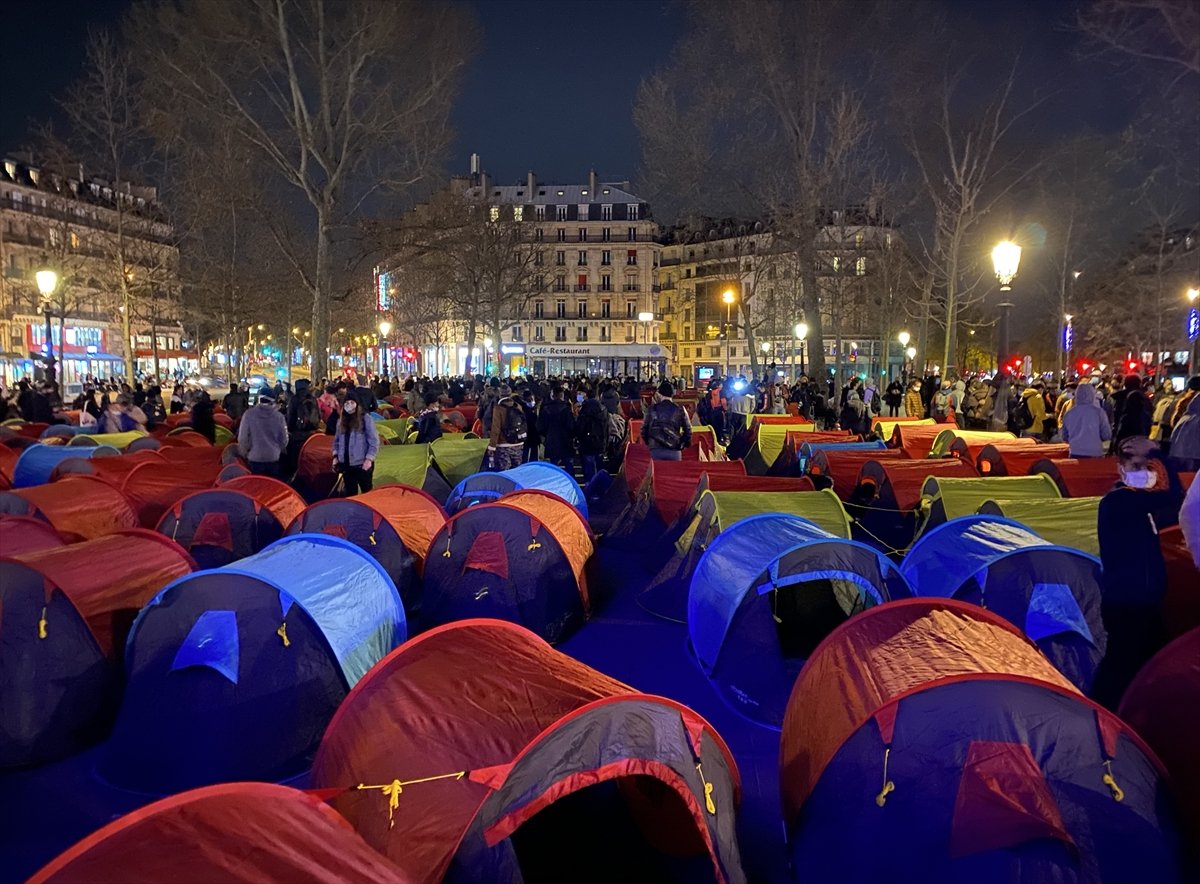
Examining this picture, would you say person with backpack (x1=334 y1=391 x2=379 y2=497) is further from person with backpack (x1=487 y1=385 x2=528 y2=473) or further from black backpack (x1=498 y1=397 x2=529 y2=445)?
black backpack (x1=498 y1=397 x2=529 y2=445)

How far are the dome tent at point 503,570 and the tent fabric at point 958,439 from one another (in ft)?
23.4

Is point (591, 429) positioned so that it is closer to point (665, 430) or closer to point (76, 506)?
point (665, 430)

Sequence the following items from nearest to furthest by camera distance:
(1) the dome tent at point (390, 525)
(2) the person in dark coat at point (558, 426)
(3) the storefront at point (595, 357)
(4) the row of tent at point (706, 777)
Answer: (4) the row of tent at point (706, 777), (1) the dome tent at point (390, 525), (2) the person in dark coat at point (558, 426), (3) the storefront at point (595, 357)

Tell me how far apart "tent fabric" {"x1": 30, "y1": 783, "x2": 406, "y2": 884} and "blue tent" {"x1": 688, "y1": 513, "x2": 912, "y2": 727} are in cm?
369

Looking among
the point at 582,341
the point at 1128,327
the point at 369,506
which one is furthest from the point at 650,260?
the point at 369,506

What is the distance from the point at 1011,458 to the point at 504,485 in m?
6.60

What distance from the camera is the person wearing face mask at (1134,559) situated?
4402mm

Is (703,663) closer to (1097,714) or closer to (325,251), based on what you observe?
(1097,714)

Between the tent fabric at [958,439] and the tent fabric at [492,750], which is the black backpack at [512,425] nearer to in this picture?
the tent fabric at [958,439]

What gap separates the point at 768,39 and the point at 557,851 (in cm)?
2151

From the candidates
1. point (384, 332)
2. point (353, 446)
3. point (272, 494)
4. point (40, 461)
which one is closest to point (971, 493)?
point (353, 446)

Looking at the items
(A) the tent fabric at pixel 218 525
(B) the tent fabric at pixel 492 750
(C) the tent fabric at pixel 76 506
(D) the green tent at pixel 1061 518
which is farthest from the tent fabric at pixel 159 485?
(D) the green tent at pixel 1061 518

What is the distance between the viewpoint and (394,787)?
3250 millimetres

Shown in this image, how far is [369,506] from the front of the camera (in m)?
7.63
